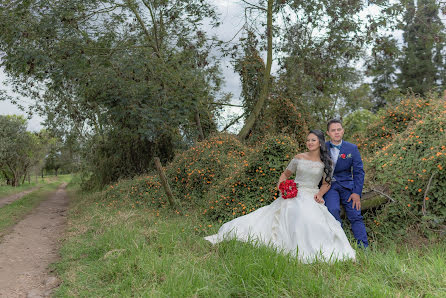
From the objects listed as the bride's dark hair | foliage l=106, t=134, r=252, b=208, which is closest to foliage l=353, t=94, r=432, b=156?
foliage l=106, t=134, r=252, b=208

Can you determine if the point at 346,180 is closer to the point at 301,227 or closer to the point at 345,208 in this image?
the point at 345,208

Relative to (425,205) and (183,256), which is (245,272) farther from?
(425,205)

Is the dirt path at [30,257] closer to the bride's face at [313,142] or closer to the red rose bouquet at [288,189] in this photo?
the red rose bouquet at [288,189]

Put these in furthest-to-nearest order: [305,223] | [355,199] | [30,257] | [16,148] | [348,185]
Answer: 1. [16,148]
2. [30,257]
3. [348,185]
4. [355,199]
5. [305,223]

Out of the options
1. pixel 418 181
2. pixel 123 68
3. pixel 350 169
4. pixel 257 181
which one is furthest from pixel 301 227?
pixel 123 68

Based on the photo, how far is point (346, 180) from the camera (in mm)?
5312

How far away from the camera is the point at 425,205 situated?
5527 mm

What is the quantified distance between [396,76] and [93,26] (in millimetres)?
37460

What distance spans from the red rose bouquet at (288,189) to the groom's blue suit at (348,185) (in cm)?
53

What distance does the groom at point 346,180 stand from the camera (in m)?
5.14

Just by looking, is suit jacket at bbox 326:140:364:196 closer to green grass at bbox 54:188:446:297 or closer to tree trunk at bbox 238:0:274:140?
green grass at bbox 54:188:446:297

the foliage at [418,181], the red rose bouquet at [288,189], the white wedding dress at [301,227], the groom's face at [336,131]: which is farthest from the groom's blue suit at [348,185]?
the foliage at [418,181]

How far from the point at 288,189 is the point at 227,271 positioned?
1.81m

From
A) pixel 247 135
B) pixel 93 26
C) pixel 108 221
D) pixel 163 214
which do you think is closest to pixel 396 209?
pixel 163 214
